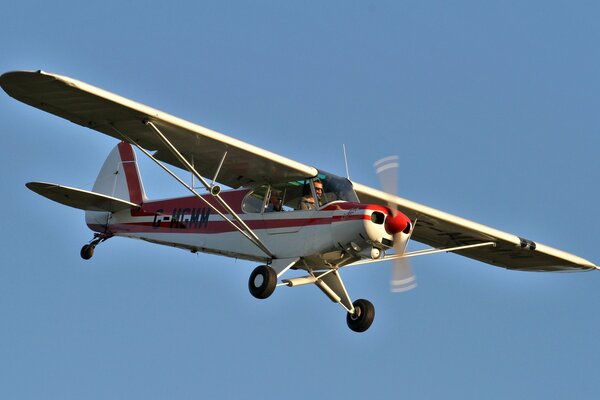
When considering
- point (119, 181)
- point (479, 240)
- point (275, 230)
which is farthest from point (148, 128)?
point (479, 240)

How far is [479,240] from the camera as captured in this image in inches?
960

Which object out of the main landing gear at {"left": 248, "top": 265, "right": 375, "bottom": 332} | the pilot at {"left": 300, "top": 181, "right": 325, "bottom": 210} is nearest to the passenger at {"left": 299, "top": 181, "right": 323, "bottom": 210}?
the pilot at {"left": 300, "top": 181, "right": 325, "bottom": 210}

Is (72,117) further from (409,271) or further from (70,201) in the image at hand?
(409,271)

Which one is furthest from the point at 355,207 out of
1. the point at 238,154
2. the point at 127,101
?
the point at 127,101

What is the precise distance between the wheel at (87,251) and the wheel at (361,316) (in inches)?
228

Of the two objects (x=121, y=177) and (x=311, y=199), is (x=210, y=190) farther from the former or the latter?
(x=121, y=177)

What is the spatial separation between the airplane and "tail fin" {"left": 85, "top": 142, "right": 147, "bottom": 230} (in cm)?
98

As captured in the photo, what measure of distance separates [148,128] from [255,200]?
2.31 meters

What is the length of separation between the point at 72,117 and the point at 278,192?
3695 mm

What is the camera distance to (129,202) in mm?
24438

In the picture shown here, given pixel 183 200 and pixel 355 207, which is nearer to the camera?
pixel 355 207

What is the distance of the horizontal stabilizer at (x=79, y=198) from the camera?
75.0 ft

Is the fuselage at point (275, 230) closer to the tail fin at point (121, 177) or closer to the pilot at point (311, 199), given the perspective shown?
the pilot at point (311, 199)

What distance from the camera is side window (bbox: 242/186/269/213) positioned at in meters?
21.3
